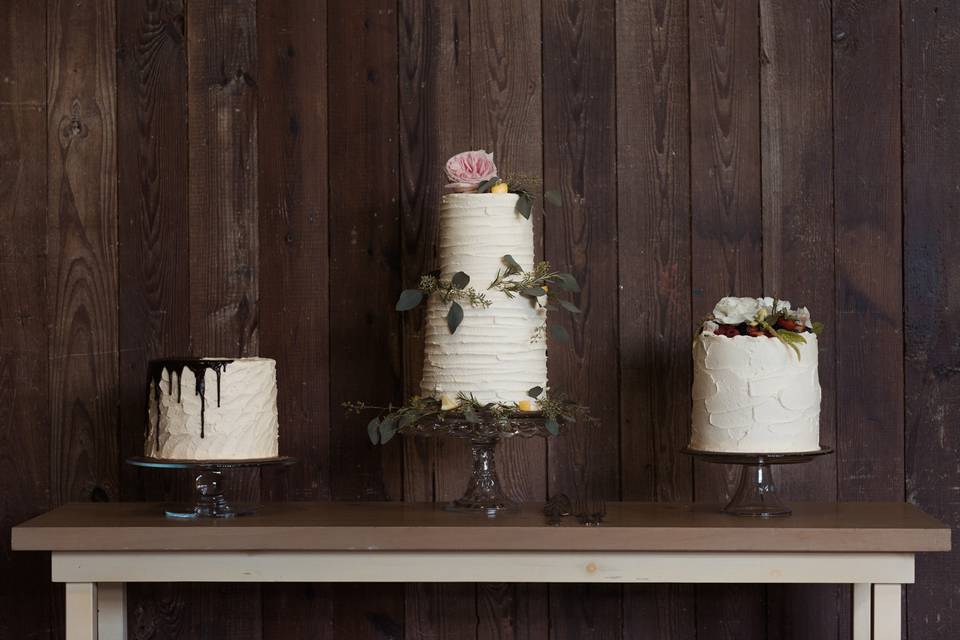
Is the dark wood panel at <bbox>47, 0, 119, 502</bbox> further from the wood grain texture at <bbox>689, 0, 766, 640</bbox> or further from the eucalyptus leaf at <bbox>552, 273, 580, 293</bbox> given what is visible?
the wood grain texture at <bbox>689, 0, 766, 640</bbox>

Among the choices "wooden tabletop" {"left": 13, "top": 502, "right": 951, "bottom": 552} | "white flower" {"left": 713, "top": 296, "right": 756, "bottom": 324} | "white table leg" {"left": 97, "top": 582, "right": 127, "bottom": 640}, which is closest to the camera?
"wooden tabletop" {"left": 13, "top": 502, "right": 951, "bottom": 552}

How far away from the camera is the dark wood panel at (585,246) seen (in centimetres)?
178

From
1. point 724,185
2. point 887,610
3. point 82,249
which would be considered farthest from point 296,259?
point 887,610

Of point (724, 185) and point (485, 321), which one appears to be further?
point (724, 185)

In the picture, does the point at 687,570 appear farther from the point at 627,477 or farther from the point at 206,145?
the point at 206,145

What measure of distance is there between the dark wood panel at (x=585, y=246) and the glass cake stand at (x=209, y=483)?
498 mm

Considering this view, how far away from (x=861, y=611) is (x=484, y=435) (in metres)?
0.57

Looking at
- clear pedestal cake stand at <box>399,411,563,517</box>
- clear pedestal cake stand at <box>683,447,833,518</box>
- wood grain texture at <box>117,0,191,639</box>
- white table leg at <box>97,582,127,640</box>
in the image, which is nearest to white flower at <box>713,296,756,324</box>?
clear pedestal cake stand at <box>683,447,833,518</box>

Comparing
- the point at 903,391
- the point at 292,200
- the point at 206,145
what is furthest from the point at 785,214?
the point at 206,145

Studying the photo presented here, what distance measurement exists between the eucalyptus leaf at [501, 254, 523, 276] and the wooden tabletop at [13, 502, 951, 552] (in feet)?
1.13

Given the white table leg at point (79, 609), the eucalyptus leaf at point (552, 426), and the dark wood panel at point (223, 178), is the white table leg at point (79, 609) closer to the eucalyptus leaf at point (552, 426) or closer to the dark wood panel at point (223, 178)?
the dark wood panel at point (223, 178)

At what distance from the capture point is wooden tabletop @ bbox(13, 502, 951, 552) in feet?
4.60

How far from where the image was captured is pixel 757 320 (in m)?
1.50

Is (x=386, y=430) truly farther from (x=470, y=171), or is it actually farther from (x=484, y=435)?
(x=470, y=171)
